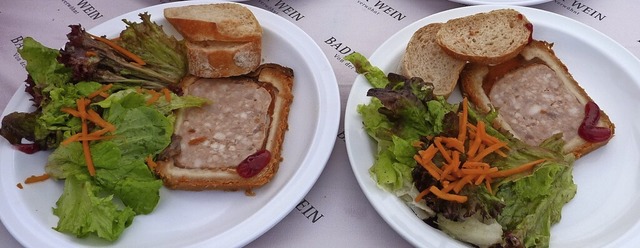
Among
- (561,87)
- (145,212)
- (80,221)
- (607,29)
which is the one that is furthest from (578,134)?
(80,221)

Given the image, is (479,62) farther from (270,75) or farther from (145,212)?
(145,212)

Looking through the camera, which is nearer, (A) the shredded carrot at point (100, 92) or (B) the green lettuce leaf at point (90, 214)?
(B) the green lettuce leaf at point (90, 214)

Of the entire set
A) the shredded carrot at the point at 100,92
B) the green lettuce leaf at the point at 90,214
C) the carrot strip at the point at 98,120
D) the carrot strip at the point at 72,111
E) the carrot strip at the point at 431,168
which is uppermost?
the carrot strip at the point at 431,168

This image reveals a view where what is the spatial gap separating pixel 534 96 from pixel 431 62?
18.1 inches

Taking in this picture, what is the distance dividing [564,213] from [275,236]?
3.59 ft

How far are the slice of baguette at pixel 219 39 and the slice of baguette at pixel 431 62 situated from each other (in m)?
0.68

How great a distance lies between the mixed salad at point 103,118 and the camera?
6.68ft

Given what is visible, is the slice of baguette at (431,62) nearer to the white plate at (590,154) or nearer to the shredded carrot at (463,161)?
the white plate at (590,154)

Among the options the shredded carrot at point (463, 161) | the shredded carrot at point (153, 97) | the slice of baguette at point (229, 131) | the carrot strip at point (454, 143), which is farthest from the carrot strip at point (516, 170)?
the shredded carrot at point (153, 97)

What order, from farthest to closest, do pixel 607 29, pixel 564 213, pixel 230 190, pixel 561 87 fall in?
pixel 607 29
pixel 561 87
pixel 230 190
pixel 564 213

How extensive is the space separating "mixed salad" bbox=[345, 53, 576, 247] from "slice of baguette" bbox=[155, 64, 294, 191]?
1.58 feet

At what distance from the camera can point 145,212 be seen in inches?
81.7

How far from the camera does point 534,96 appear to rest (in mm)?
2309

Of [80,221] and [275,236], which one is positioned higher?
[80,221]
